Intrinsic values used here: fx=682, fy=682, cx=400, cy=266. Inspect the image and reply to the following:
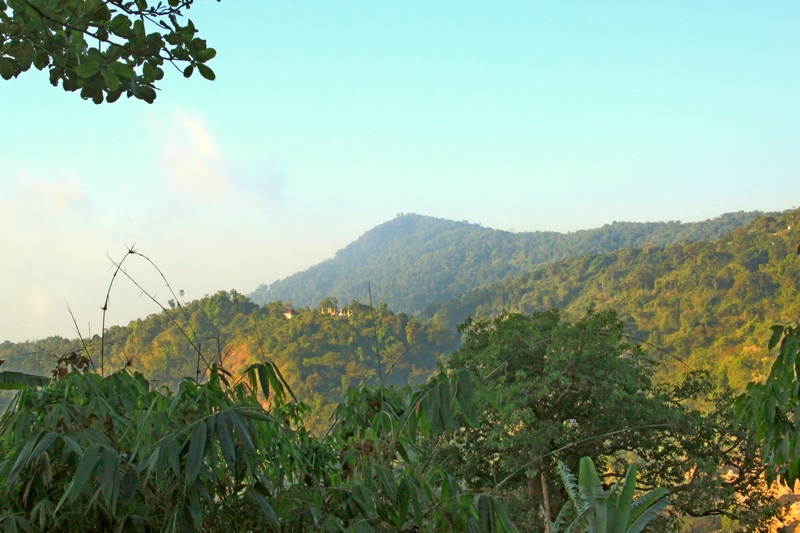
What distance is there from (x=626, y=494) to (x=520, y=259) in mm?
71899

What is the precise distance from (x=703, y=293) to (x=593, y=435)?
25653 millimetres

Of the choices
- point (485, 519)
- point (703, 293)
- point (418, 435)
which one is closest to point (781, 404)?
point (418, 435)

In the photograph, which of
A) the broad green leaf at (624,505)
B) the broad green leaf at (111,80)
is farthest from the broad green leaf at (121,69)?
the broad green leaf at (624,505)

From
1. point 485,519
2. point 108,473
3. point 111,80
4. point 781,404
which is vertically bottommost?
point 781,404

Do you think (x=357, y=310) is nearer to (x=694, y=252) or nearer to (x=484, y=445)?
(x=694, y=252)

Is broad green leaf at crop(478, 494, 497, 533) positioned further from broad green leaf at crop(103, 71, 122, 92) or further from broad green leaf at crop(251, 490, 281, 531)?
broad green leaf at crop(103, 71, 122, 92)

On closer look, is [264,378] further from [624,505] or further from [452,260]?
[452,260]

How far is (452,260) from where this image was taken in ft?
249

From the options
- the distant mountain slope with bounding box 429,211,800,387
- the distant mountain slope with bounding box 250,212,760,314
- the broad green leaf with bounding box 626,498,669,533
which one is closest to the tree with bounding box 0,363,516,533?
the broad green leaf with bounding box 626,498,669,533

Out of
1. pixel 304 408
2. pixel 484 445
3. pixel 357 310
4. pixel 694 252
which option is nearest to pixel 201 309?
pixel 357 310

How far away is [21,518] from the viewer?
1225 mm

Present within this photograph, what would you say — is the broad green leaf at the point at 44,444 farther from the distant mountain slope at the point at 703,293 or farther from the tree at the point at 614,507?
the distant mountain slope at the point at 703,293

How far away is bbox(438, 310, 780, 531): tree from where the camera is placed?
8.23 metres

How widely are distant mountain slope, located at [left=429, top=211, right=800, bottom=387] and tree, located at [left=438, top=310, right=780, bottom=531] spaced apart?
1582 cm
